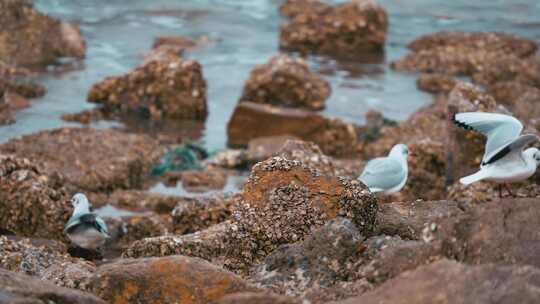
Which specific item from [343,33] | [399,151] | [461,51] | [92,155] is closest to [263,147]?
[92,155]

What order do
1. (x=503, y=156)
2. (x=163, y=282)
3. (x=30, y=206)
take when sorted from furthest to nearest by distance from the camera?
(x=30, y=206) < (x=503, y=156) < (x=163, y=282)

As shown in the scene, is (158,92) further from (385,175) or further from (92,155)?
(385,175)

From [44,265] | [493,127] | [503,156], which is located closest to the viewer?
[44,265]

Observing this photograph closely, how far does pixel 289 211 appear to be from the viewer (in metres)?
6.71

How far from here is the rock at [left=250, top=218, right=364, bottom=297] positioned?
5.62 meters

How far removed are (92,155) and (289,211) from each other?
7.61m

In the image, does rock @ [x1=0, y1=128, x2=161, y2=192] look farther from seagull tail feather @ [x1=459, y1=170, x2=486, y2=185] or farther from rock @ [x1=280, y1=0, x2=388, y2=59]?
rock @ [x1=280, y1=0, x2=388, y2=59]

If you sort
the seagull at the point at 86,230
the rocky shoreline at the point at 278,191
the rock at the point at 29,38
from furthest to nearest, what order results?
1. the rock at the point at 29,38
2. the seagull at the point at 86,230
3. the rocky shoreline at the point at 278,191

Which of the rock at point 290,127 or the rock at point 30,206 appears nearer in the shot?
the rock at point 30,206

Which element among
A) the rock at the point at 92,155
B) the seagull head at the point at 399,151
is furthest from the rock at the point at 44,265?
the rock at the point at 92,155

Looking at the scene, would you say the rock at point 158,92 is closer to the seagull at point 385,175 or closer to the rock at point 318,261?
the seagull at point 385,175

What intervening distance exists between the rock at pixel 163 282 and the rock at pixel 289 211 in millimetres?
1230

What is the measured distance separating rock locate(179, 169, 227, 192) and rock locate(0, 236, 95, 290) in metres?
5.86

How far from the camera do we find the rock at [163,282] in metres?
5.40
